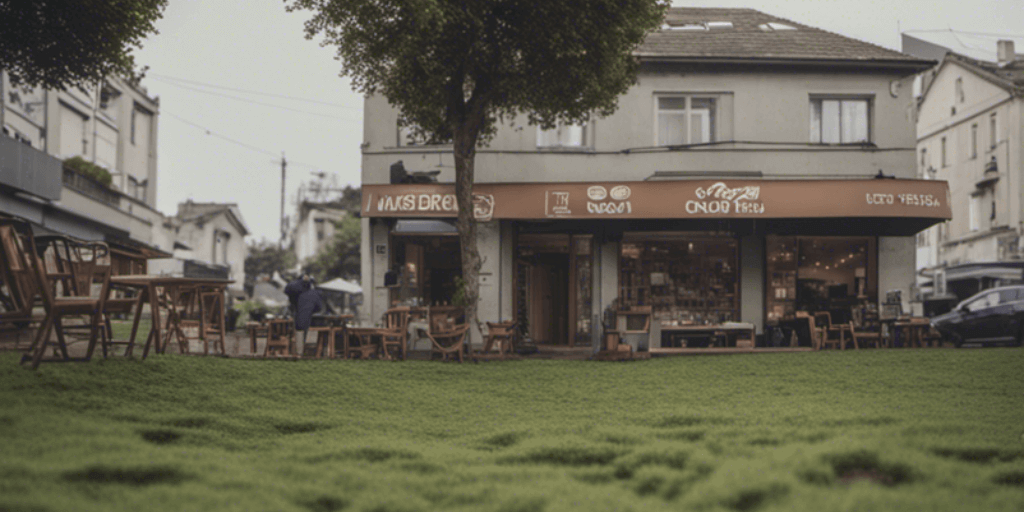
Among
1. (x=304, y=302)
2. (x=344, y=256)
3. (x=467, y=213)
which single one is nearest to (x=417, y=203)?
(x=467, y=213)

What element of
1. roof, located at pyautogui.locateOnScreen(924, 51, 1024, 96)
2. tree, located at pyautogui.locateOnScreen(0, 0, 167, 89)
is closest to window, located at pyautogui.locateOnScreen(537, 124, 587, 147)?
tree, located at pyautogui.locateOnScreen(0, 0, 167, 89)

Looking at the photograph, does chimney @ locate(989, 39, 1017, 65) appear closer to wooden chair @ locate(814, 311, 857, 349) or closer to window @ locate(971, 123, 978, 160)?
window @ locate(971, 123, 978, 160)

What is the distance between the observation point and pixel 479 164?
65.3ft

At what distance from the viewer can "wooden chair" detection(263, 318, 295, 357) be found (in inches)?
531

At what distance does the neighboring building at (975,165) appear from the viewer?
36.2 metres

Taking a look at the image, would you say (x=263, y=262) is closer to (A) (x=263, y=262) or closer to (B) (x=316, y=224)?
(A) (x=263, y=262)

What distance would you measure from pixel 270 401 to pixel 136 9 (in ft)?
30.7

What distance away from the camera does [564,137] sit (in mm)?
20250

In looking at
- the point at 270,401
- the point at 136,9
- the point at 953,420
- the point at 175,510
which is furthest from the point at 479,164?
the point at 175,510

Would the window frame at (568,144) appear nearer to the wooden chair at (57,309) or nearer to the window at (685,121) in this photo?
the window at (685,121)

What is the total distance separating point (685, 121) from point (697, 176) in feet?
4.98

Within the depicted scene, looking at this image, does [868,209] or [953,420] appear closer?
[953,420]

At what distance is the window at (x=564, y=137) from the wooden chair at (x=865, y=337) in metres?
7.65

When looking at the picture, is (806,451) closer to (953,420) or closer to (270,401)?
(953,420)
